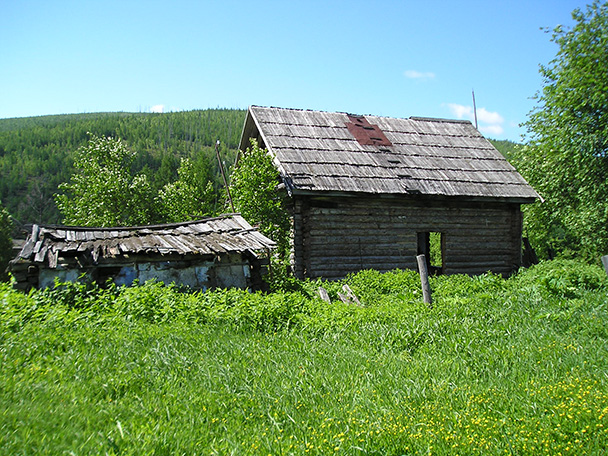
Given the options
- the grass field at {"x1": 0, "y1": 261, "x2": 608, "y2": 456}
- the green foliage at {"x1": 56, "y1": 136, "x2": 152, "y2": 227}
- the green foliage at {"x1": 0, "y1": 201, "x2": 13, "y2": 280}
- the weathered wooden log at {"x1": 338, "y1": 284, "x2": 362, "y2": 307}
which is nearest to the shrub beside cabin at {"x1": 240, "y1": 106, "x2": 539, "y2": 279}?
the weathered wooden log at {"x1": 338, "y1": 284, "x2": 362, "y2": 307}

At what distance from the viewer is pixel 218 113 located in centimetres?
12675

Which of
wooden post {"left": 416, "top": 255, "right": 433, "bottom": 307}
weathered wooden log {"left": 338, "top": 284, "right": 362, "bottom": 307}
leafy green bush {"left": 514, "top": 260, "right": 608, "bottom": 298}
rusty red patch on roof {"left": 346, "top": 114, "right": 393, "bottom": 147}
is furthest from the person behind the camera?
rusty red patch on roof {"left": 346, "top": 114, "right": 393, "bottom": 147}

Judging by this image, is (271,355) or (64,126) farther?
(64,126)

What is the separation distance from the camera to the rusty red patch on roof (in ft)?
56.2

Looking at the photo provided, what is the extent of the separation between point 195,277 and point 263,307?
2982mm

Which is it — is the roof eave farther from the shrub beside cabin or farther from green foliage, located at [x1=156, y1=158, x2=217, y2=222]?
green foliage, located at [x1=156, y1=158, x2=217, y2=222]

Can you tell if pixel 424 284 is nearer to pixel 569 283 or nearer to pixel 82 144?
pixel 569 283

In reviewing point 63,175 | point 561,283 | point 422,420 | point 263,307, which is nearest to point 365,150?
point 561,283

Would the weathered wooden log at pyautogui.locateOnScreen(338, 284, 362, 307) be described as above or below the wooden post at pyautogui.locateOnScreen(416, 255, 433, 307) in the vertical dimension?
below

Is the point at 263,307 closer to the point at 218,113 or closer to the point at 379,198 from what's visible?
the point at 379,198

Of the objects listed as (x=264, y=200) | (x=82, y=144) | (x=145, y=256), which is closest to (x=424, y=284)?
(x=145, y=256)

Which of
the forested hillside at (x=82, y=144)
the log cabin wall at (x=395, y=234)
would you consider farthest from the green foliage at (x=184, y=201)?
the forested hillside at (x=82, y=144)

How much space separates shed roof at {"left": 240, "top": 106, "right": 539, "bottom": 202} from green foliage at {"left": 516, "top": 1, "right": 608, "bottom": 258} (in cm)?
301

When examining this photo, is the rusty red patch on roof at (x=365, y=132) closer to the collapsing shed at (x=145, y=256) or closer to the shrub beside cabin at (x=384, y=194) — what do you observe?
the shrub beside cabin at (x=384, y=194)
